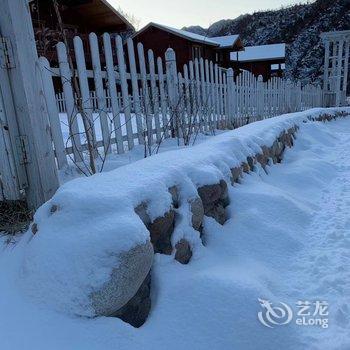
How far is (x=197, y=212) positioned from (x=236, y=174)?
2.67 ft

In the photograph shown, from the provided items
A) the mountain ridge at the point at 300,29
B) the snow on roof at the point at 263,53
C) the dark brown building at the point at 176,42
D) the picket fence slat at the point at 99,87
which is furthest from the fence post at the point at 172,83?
the mountain ridge at the point at 300,29

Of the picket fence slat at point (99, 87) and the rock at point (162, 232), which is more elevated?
the picket fence slat at point (99, 87)

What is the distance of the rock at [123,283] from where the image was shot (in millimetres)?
1270

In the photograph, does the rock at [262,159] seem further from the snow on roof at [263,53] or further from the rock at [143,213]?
the snow on roof at [263,53]

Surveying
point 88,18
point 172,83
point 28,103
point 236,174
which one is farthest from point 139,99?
point 88,18

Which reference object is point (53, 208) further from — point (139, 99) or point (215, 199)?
point (139, 99)

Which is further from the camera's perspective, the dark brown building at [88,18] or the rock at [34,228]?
the dark brown building at [88,18]

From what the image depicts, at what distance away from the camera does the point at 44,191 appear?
88.7 inches

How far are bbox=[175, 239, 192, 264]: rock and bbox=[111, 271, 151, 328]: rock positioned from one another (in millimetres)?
279

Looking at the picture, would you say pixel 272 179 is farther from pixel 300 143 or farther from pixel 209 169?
pixel 300 143

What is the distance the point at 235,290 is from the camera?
154cm

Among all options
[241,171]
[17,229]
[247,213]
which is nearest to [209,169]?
[247,213]

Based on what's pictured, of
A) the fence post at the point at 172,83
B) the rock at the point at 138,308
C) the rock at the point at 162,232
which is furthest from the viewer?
the fence post at the point at 172,83

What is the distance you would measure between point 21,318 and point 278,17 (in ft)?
182
